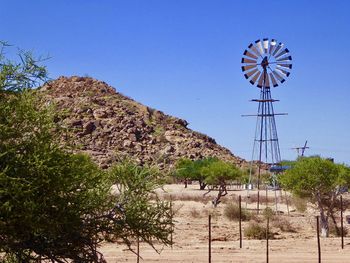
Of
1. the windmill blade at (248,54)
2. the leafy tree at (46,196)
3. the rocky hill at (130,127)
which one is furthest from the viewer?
the rocky hill at (130,127)

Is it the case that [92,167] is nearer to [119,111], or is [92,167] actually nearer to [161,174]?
[161,174]

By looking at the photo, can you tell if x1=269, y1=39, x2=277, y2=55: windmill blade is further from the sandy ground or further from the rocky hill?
the rocky hill

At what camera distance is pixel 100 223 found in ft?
40.2

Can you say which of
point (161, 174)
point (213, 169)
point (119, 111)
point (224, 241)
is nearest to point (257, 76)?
point (213, 169)

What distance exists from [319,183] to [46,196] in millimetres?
25212

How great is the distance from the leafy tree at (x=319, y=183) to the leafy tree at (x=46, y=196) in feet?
73.0

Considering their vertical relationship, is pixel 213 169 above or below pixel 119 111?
below

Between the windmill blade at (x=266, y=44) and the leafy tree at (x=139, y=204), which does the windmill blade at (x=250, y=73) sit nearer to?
the windmill blade at (x=266, y=44)

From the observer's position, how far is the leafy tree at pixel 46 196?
1030 cm

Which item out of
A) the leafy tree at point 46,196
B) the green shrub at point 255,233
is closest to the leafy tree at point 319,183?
the green shrub at point 255,233

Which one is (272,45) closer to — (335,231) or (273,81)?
(273,81)

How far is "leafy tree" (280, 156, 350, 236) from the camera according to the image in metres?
33.9

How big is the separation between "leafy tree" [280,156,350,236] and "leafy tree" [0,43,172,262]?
73.0 feet

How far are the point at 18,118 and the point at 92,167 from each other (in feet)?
6.76
